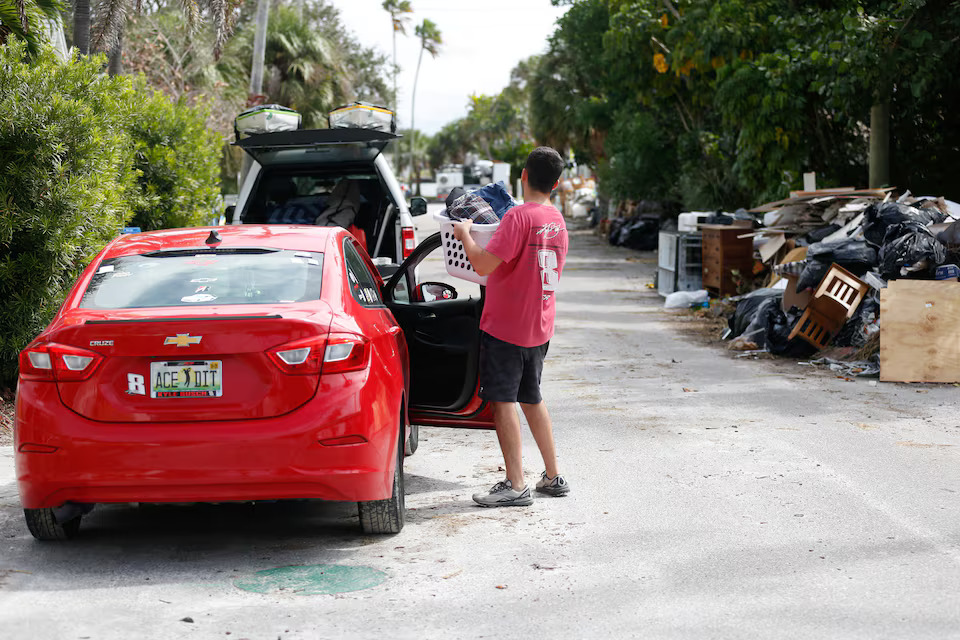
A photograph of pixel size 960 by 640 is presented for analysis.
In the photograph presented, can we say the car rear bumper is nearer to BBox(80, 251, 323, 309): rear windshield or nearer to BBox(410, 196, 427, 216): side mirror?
BBox(80, 251, 323, 309): rear windshield

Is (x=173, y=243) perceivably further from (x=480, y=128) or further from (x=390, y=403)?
(x=480, y=128)

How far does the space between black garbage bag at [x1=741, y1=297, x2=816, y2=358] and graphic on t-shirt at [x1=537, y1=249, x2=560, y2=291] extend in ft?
21.4

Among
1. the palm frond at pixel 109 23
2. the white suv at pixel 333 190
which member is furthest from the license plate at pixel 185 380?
the palm frond at pixel 109 23

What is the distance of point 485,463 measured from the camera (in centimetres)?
714

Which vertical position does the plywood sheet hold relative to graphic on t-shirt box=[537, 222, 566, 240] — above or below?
below

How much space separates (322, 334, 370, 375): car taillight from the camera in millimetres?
4879

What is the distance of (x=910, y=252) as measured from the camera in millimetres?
10750

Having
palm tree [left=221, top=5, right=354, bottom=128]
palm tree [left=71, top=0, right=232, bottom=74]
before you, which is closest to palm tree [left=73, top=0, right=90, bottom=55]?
palm tree [left=71, top=0, right=232, bottom=74]

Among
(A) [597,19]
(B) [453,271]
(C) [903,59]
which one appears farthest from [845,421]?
(A) [597,19]

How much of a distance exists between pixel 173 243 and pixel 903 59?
1241 centimetres

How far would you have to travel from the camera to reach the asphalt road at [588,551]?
13.8ft

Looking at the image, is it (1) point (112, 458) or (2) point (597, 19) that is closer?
(1) point (112, 458)

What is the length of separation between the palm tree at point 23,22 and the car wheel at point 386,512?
7.29 m

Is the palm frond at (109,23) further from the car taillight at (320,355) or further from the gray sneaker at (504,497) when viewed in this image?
the car taillight at (320,355)
